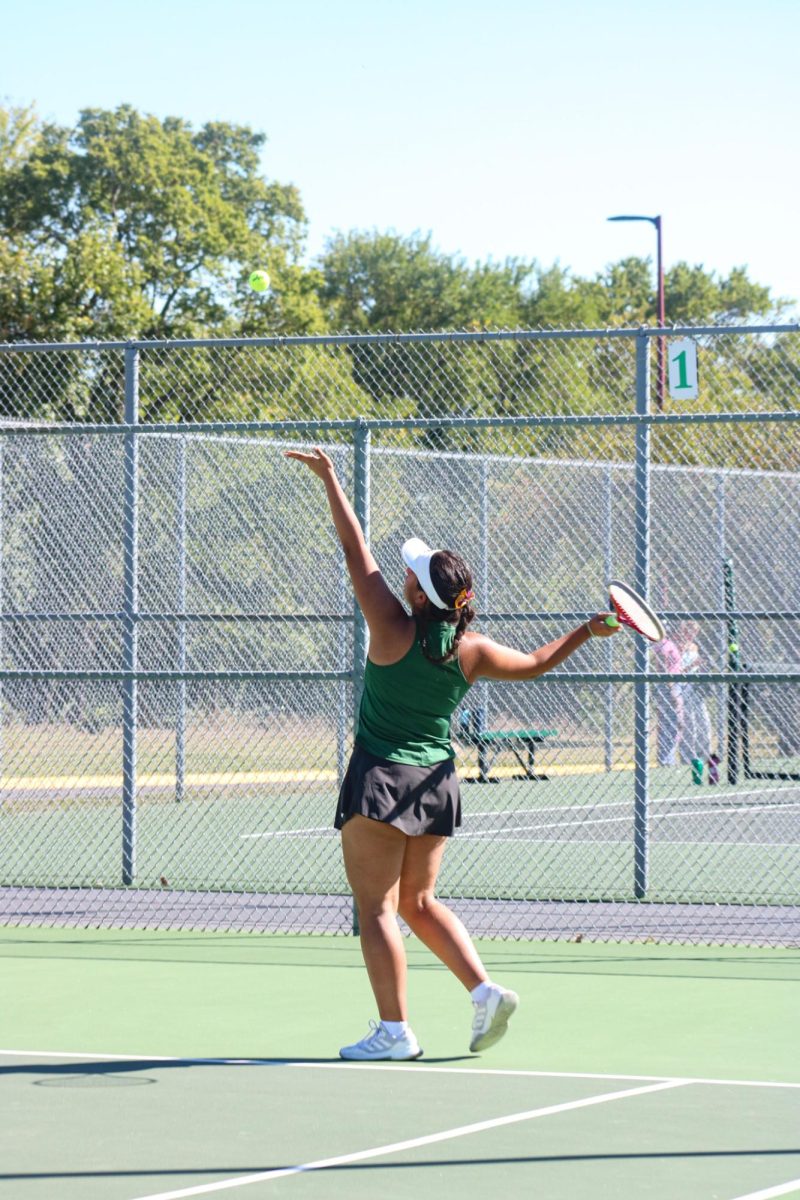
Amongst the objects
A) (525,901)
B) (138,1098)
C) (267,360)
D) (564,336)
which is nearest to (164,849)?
(525,901)

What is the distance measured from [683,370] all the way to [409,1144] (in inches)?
236

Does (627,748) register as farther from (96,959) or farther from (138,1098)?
(138,1098)

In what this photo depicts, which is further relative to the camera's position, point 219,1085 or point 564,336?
point 564,336

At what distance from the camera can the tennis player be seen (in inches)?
286

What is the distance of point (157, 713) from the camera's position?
65.2ft

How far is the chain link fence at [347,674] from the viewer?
456 inches

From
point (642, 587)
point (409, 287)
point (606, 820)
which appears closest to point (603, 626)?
point (642, 587)

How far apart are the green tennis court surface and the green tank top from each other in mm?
1096

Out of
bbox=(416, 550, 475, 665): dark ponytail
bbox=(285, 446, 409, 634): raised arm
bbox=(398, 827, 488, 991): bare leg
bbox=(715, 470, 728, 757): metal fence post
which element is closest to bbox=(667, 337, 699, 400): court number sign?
bbox=(416, 550, 475, 665): dark ponytail

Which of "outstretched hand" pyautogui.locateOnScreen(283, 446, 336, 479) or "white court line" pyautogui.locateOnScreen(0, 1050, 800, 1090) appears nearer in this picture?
"white court line" pyautogui.locateOnScreen(0, 1050, 800, 1090)

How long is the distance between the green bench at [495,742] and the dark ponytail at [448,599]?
962 centimetres

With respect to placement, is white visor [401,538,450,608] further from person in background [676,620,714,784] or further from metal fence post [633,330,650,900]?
person in background [676,620,714,784]

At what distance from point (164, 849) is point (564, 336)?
621 centimetres

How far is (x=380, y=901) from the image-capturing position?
7.32 meters
